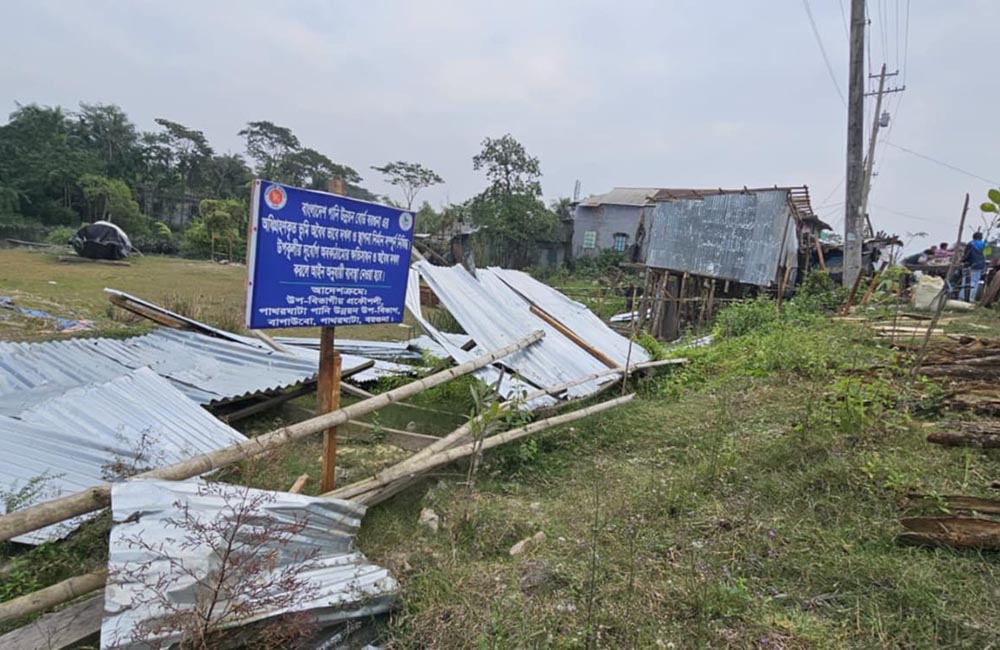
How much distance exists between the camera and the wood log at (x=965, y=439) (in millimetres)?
3288

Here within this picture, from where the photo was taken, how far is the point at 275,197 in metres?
2.90

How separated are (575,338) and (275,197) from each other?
4.98 metres

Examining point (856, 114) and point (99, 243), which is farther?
point (99, 243)

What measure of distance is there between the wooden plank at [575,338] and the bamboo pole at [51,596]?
560cm

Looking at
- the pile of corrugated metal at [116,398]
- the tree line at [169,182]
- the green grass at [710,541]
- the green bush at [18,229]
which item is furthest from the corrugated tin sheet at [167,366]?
the green bush at [18,229]

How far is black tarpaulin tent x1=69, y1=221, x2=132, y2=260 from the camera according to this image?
23953mm

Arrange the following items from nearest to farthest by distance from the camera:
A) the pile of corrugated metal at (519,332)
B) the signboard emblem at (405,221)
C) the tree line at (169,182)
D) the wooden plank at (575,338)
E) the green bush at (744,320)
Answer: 1. the signboard emblem at (405,221)
2. the pile of corrugated metal at (519,332)
3. the wooden plank at (575,338)
4. the green bush at (744,320)
5. the tree line at (169,182)

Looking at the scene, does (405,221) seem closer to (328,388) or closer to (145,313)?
(328,388)

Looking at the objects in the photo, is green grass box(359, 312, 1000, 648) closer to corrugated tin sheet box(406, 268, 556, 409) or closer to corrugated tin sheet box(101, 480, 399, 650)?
corrugated tin sheet box(101, 480, 399, 650)

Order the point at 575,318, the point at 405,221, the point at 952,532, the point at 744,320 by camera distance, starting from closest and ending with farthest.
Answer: the point at 952,532 < the point at 405,221 < the point at 575,318 < the point at 744,320

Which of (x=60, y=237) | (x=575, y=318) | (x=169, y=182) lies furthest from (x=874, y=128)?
(x=169, y=182)

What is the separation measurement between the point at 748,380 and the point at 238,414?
584 cm

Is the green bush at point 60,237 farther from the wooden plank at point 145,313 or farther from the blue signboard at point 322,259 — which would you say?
the blue signboard at point 322,259

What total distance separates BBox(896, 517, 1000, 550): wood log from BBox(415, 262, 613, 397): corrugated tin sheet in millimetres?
3346
